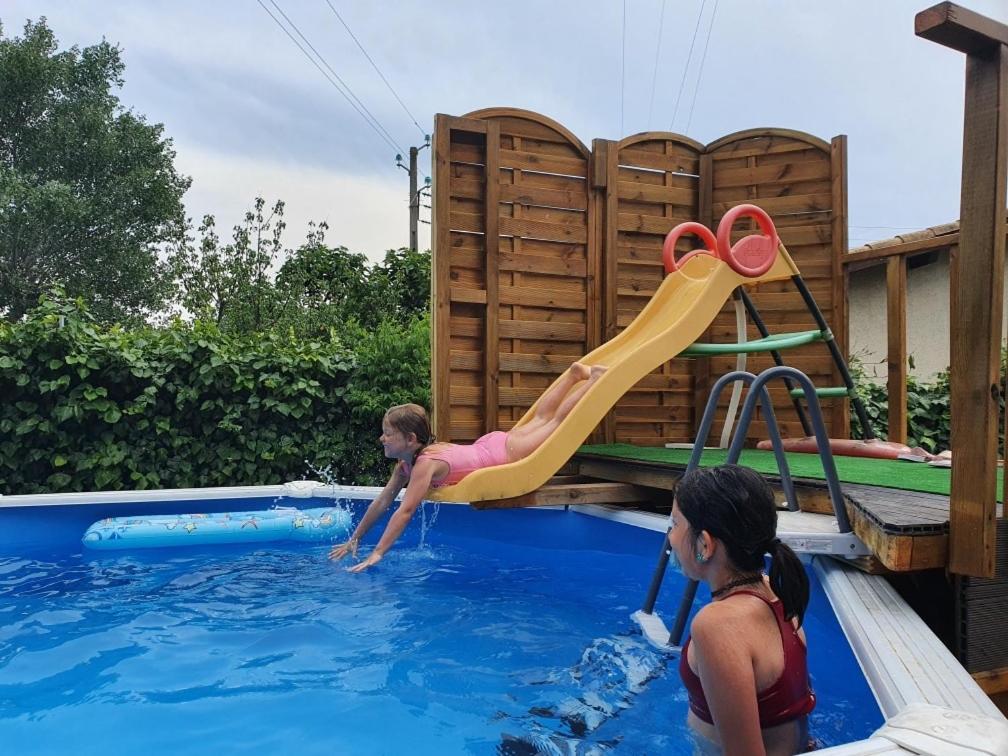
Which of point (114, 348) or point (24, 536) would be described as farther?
point (114, 348)

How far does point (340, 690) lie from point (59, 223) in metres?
19.1

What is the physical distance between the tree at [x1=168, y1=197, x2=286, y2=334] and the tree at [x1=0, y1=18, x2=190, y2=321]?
19.4ft

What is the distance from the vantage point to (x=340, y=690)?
9.59ft

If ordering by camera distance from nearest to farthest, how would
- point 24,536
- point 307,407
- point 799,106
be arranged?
point 24,536 → point 307,407 → point 799,106

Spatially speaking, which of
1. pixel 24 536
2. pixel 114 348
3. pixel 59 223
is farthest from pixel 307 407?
pixel 59 223

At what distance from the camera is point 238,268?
13.2 metres

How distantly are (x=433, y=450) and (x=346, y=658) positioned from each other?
1.46 metres

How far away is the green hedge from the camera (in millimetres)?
6082

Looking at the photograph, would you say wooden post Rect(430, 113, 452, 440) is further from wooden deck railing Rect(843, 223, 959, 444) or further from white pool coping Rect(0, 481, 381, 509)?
wooden deck railing Rect(843, 223, 959, 444)

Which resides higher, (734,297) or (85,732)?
(734,297)

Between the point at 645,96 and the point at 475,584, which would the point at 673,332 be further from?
the point at 645,96

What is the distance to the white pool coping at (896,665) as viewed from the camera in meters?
1.32

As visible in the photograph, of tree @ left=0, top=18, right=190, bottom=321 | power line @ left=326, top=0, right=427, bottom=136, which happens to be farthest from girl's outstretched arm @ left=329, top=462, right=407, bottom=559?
tree @ left=0, top=18, right=190, bottom=321

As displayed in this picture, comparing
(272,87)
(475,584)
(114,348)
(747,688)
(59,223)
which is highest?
(272,87)
